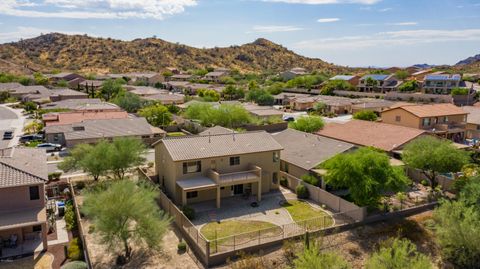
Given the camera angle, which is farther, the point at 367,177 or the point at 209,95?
the point at 209,95

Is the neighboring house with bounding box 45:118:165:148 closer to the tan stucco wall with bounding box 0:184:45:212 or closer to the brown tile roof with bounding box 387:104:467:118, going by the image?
the tan stucco wall with bounding box 0:184:45:212

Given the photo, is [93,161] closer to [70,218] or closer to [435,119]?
[70,218]

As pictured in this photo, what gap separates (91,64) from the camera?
18312cm

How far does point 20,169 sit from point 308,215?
23621 millimetres

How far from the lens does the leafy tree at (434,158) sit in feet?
118

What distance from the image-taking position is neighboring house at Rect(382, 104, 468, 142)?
188 feet

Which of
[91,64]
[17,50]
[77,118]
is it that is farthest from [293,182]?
[17,50]

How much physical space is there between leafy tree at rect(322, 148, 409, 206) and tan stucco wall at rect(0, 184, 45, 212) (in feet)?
78.7

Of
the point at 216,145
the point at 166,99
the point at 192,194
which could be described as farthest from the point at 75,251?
the point at 166,99

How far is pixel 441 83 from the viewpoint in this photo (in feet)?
367

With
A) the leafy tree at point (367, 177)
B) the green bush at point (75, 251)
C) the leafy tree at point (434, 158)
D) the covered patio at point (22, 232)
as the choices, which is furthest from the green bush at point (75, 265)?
the leafy tree at point (434, 158)

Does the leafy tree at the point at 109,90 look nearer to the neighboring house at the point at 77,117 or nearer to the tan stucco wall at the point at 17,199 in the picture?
the neighboring house at the point at 77,117

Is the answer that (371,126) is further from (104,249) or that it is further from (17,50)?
(17,50)

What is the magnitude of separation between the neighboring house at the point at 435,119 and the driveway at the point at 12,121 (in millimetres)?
60578
